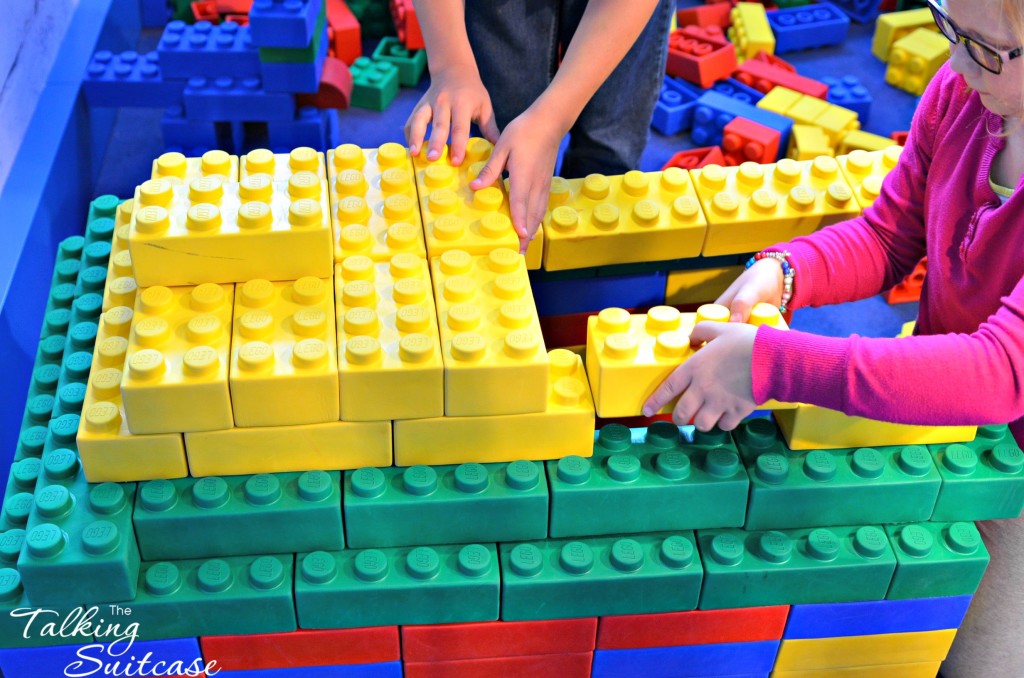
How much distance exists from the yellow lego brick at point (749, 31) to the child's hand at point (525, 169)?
1965 mm

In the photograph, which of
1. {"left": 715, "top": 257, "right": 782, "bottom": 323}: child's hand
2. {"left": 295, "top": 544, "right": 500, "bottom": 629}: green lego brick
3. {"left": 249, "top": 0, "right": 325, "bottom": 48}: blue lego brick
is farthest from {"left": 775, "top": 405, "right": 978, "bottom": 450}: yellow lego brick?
{"left": 249, "top": 0, "right": 325, "bottom": 48}: blue lego brick

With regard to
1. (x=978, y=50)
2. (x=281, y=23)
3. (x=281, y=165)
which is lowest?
(x=281, y=23)

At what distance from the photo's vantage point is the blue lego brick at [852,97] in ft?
9.78

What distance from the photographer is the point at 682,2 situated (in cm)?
352

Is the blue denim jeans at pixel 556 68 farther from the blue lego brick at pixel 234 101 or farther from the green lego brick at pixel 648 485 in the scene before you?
the blue lego brick at pixel 234 101

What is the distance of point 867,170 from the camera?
1599 millimetres

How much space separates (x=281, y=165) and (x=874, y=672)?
1.00m

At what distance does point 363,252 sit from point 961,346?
0.67 meters

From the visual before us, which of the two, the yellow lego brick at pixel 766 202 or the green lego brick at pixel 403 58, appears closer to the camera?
the yellow lego brick at pixel 766 202

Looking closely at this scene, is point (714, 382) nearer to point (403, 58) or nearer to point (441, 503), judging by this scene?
point (441, 503)

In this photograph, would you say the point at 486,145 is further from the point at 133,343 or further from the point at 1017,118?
the point at 1017,118

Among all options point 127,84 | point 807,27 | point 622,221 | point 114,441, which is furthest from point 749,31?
point 114,441

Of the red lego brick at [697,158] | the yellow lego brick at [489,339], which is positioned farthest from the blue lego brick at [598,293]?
the red lego brick at [697,158]

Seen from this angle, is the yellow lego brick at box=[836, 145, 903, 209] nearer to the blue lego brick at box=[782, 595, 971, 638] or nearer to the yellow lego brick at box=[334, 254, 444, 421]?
the blue lego brick at box=[782, 595, 971, 638]
